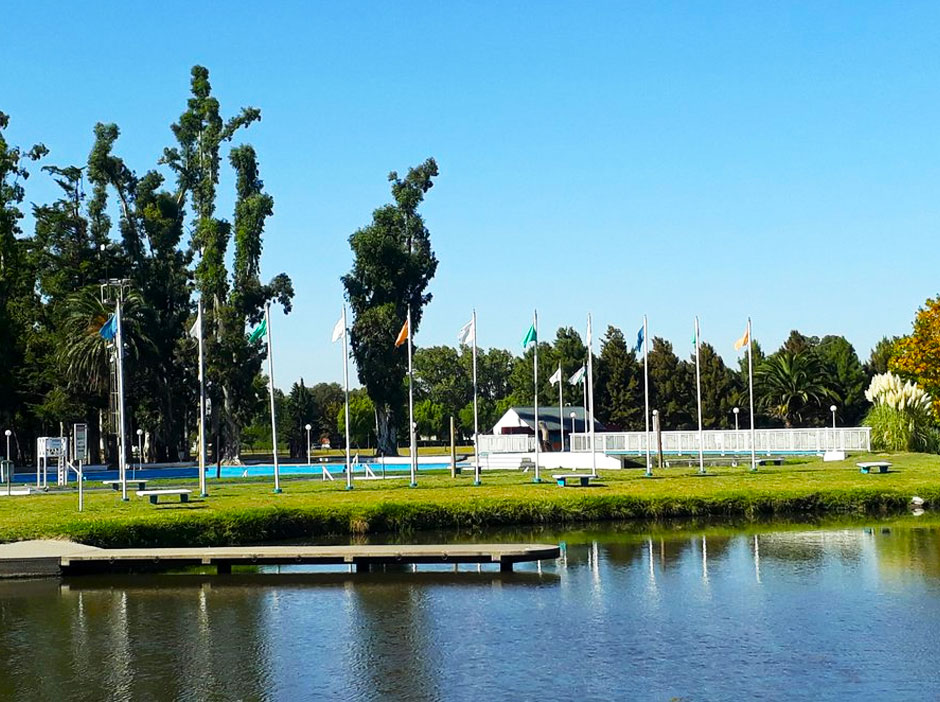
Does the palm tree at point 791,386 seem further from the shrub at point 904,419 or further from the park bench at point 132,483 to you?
the park bench at point 132,483

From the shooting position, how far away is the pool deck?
30578mm

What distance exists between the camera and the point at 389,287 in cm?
9350

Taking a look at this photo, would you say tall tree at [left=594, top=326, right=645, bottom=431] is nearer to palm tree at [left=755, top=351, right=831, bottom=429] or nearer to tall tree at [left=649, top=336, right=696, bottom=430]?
tall tree at [left=649, top=336, right=696, bottom=430]

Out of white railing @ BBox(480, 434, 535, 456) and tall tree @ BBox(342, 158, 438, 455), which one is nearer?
white railing @ BBox(480, 434, 535, 456)

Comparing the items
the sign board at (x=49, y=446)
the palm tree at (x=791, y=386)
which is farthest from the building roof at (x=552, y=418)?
the sign board at (x=49, y=446)

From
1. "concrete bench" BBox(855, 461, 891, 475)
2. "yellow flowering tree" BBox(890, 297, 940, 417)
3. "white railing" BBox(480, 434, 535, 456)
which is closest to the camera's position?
"concrete bench" BBox(855, 461, 891, 475)

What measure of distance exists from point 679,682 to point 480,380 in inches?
5255

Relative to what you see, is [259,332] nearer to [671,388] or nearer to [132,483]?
[132,483]

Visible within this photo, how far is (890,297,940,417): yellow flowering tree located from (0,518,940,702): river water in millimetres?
33234

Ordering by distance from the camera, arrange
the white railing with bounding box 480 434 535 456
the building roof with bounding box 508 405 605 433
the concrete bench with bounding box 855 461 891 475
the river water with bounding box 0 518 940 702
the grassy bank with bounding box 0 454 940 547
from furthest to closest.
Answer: the building roof with bounding box 508 405 605 433, the white railing with bounding box 480 434 535 456, the concrete bench with bounding box 855 461 891 475, the grassy bank with bounding box 0 454 940 547, the river water with bounding box 0 518 940 702

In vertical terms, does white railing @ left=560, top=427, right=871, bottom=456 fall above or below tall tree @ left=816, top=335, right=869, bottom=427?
below

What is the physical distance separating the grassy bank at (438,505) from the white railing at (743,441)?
13.0 meters

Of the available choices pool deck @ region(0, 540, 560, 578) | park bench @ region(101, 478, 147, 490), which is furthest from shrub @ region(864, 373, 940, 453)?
park bench @ region(101, 478, 147, 490)

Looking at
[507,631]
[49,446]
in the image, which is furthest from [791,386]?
[507,631]
